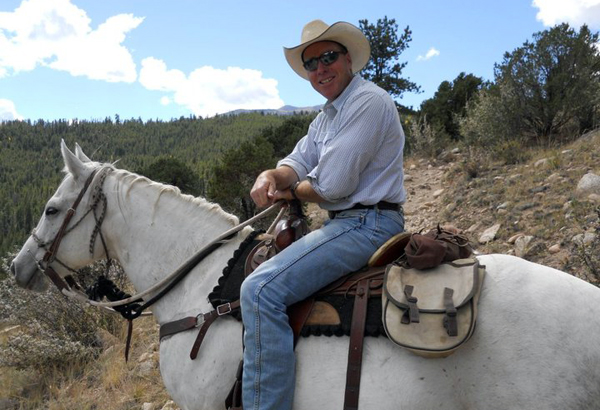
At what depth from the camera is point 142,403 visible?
482 cm

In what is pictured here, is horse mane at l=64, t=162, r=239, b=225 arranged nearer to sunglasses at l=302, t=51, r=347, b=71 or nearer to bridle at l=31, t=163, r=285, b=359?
bridle at l=31, t=163, r=285, b=359

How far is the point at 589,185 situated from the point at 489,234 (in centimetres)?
174

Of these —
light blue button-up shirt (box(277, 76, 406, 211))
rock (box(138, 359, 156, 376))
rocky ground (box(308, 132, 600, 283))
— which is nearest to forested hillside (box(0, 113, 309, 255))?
rocky ground (box(308, 132, 600, 283))

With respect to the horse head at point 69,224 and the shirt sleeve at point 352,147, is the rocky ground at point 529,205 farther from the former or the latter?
the horse head at point 69,224

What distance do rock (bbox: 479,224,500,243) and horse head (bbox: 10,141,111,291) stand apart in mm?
5800

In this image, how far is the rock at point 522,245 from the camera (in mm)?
6031

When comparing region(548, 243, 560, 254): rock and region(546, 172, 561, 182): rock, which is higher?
region(546, 172, 561, 182): rock

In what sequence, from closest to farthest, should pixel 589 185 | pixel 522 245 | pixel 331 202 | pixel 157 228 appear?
1. pixel 331 202
2. pixel 157 228
3. pixel 522 245
4. pixel 589 185

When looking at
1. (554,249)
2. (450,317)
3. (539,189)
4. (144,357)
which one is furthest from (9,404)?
(539,189)

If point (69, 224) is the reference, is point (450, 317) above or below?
below

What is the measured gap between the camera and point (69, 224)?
121 inches

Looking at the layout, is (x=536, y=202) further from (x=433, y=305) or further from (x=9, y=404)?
(x=9, y=404)

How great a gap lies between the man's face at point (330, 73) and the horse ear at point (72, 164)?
1.77 m

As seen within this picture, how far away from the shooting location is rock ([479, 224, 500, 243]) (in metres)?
6.85
